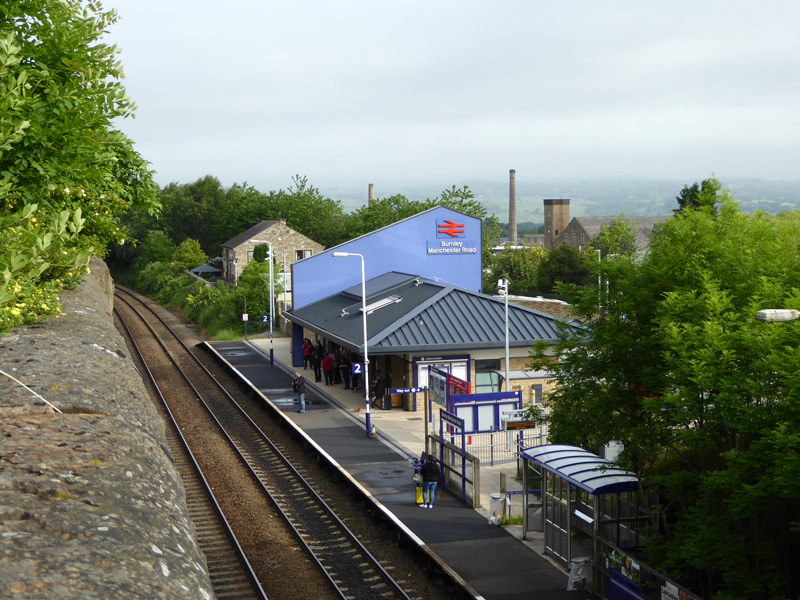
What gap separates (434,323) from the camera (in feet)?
96.0

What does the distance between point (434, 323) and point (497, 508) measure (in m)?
13.2

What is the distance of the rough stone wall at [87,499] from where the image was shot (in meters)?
3.28

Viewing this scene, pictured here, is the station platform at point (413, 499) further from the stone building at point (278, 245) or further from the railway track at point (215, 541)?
the stone building at point (278, 245)

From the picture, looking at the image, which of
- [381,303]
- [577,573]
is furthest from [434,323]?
[577,573]

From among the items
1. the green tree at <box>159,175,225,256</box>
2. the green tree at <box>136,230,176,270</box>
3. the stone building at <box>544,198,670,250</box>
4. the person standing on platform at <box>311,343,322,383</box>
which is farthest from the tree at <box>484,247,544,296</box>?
the green tree at <box>159,175,225,256</box>

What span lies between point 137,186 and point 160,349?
25253 millimetres

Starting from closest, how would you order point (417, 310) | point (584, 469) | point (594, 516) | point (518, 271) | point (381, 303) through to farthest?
point (594, 516)
point (584, 469)
point (417, 310)
point (381, 303)
point (518, 271)

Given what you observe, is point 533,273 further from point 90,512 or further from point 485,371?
point 90,512

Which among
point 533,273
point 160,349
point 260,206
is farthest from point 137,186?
point 260,206

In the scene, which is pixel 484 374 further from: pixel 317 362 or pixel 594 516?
pixel 594 516

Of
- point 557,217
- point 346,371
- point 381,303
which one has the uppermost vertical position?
point 557,217

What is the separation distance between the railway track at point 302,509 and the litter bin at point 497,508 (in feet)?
10.5

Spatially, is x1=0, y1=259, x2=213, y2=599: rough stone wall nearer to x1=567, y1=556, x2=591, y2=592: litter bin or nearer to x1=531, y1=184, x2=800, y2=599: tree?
x1=531, y1=184, x2=800, y2=599: tree

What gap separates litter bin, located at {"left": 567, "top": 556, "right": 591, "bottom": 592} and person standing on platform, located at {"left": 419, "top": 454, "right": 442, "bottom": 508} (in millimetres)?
4866
